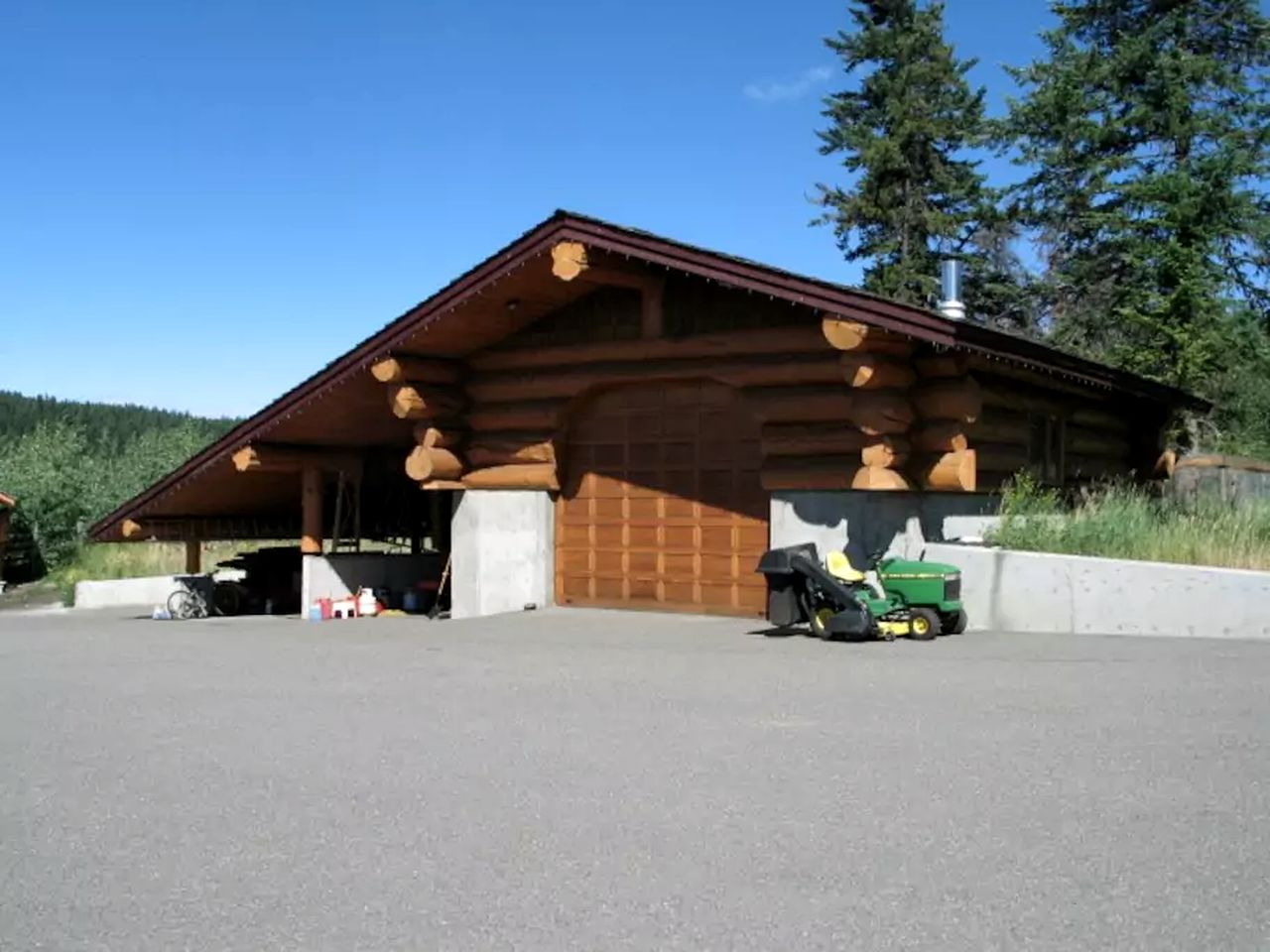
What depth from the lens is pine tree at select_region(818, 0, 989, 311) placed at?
37.0m

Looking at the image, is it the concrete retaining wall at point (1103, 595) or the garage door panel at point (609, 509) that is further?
the garage door panel at point (609, 509)

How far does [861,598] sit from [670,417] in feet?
14.7

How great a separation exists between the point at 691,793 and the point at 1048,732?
228 cm

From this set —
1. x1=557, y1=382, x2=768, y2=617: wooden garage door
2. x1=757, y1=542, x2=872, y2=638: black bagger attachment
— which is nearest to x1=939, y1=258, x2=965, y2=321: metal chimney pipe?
x1=557, y1=382, x2=768, y2=617: wooden garage door

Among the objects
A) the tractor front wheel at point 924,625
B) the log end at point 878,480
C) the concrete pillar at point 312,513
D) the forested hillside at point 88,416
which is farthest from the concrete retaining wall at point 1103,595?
the forested hillside at point 88,416

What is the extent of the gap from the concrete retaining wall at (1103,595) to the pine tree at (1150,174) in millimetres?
12915

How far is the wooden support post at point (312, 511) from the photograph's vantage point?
1895 cm

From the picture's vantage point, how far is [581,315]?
53.1ft

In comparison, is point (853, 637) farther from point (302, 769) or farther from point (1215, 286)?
point (1215, 286)

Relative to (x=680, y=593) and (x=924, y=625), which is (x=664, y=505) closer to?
(x=680, y=593)

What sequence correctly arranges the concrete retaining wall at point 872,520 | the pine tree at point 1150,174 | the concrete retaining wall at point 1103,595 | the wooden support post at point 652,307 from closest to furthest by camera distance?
the concrete retaining wall at point 1103,595 → the concrete retaining wall at point 872,520 → the wooden support post at point 652,307 → the pine tree at point 1150,174

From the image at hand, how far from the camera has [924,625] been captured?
11914mm

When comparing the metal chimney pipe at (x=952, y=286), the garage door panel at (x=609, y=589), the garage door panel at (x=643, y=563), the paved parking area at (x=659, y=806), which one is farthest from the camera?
the metal chimney pipe at (x=952, y=286)

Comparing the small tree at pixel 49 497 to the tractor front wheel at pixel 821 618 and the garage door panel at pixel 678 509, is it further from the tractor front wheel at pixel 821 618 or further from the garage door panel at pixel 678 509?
the tractor front wheel at pixel 821 618
